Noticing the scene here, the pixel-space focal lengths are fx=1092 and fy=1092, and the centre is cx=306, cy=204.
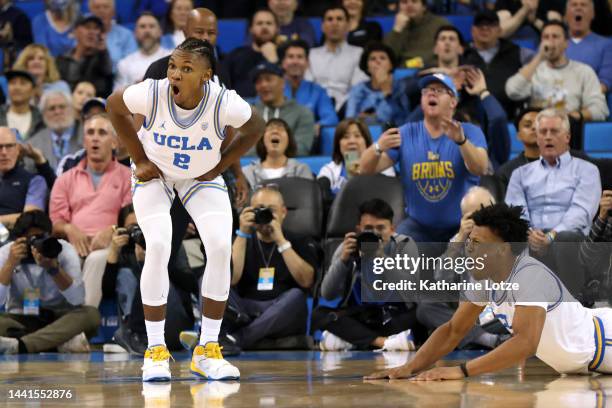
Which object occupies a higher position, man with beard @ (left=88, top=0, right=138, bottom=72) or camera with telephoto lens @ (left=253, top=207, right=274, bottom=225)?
man with beard @ (left=88, top=0, right=138, bottom=72)

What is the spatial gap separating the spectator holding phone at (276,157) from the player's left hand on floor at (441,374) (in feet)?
13.7

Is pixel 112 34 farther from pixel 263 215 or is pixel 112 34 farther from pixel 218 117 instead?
pixel 218 117

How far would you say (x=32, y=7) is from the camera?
1384 cm

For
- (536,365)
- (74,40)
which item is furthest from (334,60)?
(536,365)

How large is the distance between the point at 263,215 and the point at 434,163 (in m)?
1.46

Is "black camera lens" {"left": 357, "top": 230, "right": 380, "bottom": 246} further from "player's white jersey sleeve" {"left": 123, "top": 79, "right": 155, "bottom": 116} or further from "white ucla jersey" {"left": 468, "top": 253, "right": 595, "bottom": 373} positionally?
"player's white jersey sleeve" {"left": 123, "top": 79, "right": 155, "bottom": 116}

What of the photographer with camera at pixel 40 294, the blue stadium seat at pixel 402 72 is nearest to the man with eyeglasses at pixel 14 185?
the photographer with camera at pixel 40 294

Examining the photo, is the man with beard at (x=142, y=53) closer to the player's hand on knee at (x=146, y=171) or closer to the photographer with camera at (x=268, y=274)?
the photographer with camera at (x=268, y=274)

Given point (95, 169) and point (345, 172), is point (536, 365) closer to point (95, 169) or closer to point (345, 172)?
point (345, 172)

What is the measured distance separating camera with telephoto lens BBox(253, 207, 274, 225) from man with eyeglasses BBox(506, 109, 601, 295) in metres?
1.87

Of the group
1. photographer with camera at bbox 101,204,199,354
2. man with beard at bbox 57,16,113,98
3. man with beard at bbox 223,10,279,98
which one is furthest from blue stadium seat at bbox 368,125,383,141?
man with beard at bbox 57,16,113,98

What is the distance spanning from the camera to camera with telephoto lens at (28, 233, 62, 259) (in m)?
8.11

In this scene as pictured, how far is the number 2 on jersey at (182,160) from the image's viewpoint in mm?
5762

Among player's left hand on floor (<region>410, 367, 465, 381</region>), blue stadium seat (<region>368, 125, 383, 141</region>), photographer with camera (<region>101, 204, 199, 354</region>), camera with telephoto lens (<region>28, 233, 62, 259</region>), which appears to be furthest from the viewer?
blue stadium seat (<region>368, 125, 383, 141</region>)
